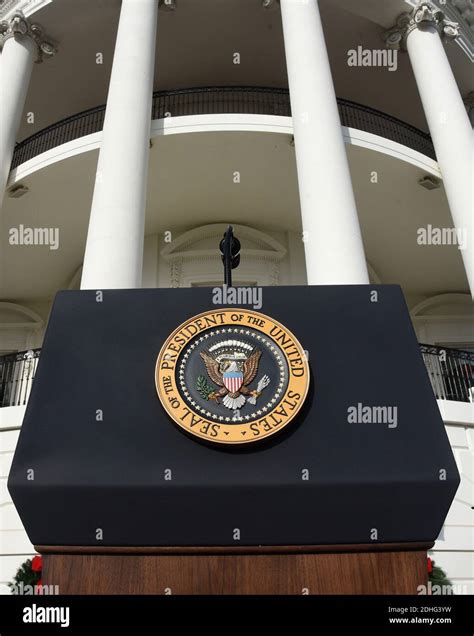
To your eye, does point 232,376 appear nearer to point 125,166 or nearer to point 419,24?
point 125,166

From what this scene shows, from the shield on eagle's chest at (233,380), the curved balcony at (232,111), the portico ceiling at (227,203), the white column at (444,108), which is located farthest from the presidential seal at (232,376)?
the curved balcony at (232,111)

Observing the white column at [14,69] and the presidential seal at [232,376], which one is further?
the white column at [14,69]

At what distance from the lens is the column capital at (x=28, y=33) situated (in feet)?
40.5

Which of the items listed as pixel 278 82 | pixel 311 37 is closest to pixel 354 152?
pixel 311 37

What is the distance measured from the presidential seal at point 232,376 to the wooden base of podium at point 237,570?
43 cm

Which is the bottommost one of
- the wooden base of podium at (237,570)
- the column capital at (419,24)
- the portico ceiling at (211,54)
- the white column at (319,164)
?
the wooden base of podium at (237,570)

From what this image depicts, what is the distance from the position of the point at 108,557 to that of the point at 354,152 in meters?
10.6

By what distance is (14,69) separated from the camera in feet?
38.8

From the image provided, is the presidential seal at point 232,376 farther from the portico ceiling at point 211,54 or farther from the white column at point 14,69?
the portico ceiling at point 211,54

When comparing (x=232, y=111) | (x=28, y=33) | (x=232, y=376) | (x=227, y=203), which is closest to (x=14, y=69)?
(x=28, y=33)

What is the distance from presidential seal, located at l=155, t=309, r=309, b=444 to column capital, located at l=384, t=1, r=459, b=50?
A: 12.9 metres

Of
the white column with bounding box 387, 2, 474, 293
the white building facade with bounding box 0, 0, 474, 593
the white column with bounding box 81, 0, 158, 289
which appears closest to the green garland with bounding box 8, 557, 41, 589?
the white building facade with bounding box 0, 0, 474, 593

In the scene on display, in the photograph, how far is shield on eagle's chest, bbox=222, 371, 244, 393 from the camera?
220 centimetres

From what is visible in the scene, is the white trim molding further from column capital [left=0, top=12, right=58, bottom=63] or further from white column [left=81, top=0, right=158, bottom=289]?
column capital [left=0, top=12, right=58, bottom=63]
